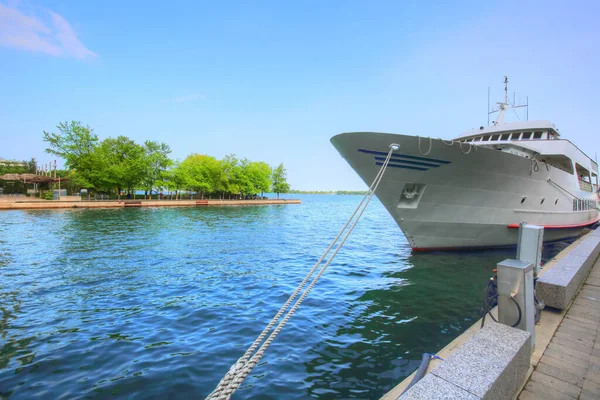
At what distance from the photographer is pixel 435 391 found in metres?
2.23

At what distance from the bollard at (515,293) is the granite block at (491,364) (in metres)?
0.28

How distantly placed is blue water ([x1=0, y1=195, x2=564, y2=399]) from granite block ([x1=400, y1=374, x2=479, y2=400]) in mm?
1963

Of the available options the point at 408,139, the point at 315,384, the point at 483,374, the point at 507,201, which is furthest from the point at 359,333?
the point at 507,201

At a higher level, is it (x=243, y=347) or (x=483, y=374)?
(x=483, y=374)

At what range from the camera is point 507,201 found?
12305mm

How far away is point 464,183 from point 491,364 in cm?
971

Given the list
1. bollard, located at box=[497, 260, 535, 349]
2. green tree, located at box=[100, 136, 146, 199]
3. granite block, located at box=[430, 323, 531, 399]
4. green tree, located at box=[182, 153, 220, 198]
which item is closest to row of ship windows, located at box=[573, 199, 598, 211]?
bollard, located at box=[497, 260, 535, 349]

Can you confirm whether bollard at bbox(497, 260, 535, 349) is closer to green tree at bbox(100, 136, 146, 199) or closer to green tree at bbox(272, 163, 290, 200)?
green tree at bbox(100, 136, 146, 199)

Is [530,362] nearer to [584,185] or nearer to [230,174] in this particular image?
[584,185]

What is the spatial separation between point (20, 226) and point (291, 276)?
22.1 meters

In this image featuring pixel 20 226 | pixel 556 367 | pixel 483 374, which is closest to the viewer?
pixel 483 374

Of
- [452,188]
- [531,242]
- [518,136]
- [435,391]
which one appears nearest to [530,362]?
[435,391]

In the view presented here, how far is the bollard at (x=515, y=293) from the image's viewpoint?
3307mm

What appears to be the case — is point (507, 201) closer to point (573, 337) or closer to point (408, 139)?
point (408, 139)
